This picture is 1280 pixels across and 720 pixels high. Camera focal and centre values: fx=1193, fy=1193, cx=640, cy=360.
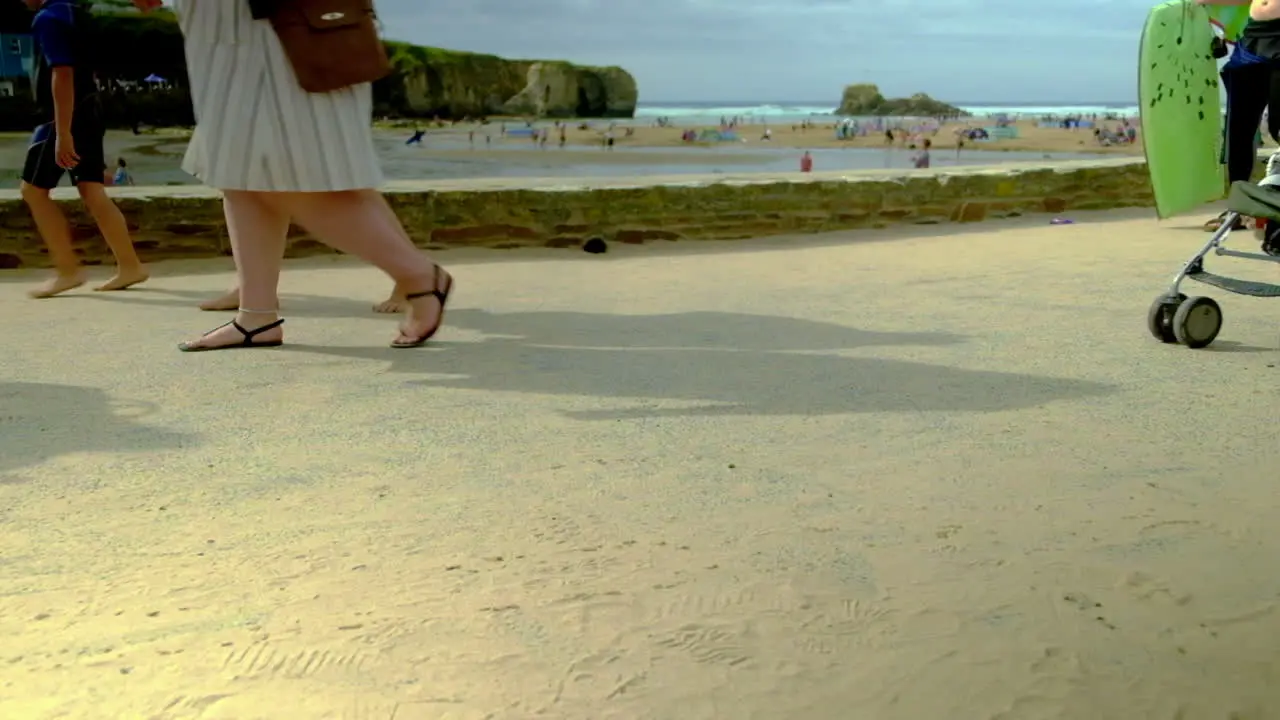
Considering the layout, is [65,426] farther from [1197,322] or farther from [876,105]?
[876,105]

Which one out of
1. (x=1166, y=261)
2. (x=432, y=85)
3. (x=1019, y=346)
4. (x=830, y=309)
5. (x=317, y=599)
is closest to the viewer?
(x=317, y=599)

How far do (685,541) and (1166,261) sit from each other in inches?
167

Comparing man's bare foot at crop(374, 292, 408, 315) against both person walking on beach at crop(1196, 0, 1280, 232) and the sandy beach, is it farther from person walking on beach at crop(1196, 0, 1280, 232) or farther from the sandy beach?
the sandy beach

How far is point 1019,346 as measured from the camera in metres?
3.68

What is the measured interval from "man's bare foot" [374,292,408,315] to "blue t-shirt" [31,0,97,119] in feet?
4.78

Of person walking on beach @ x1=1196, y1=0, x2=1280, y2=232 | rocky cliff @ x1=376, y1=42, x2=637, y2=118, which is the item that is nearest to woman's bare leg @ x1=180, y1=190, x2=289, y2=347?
person walking on beach @ x1=1196, y1=0, x2=1280, y2=232

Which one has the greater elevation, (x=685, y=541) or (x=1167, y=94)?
(x=1167, y=94)

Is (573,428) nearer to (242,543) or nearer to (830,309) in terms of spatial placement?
(242,543)

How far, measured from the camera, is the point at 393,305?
4.48 m

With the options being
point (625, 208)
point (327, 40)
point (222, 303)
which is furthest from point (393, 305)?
point (625, 208)

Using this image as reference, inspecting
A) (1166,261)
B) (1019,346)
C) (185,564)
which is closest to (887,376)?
(1019,346)

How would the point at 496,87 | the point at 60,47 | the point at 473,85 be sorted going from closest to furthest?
the point at 60,47, the point at 473,85, the point at 496,87

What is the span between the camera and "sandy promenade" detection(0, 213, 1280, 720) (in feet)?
4.98

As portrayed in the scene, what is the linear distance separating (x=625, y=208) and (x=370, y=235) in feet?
9.62
